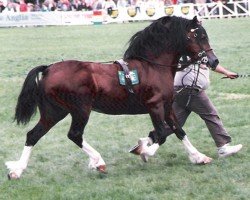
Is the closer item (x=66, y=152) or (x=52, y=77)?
(x=52, y=77)

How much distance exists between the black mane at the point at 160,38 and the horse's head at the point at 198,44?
5 centimetres

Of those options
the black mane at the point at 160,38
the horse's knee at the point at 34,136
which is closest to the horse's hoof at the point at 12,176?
the horse's knee at the point at 34,136

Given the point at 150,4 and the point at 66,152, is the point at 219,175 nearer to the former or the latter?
the point at 66,152

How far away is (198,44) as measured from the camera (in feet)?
26.5

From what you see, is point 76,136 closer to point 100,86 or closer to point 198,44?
point 100,86

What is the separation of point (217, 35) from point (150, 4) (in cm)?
1333

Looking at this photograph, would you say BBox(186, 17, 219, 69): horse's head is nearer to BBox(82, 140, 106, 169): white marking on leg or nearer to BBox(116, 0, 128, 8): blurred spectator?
BBox(82, 140, 106, 169): white marking on leg

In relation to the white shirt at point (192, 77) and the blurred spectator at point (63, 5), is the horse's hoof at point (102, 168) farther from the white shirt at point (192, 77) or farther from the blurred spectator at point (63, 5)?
the blurred spectator at point (63, 5)

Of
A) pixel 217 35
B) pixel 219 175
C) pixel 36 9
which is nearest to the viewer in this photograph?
pixel 219 175

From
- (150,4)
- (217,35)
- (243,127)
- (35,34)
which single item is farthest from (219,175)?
(150,4)

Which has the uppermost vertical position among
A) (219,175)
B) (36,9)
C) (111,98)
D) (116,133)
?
(111,98)

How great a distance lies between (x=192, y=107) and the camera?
8672mm

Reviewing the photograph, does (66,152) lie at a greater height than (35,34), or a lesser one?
greater

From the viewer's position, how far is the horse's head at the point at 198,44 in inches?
316
